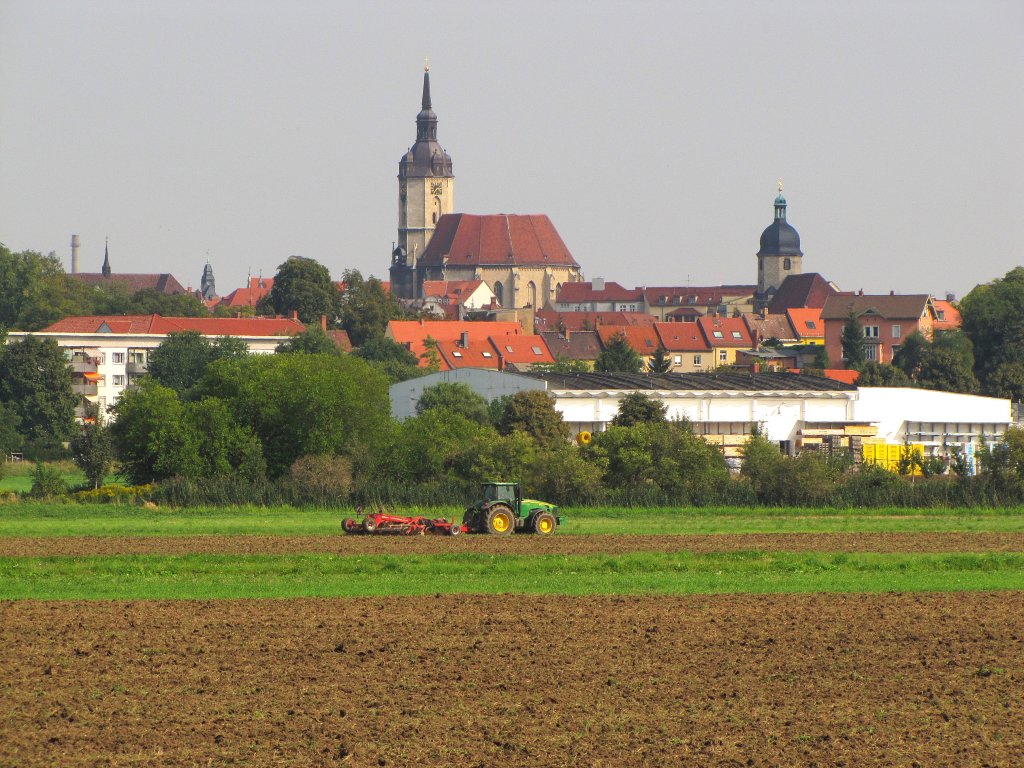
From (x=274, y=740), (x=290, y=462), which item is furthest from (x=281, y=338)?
(x=274, y=740)

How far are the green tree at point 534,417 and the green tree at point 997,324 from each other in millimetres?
71230

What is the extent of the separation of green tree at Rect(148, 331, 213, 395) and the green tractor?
7788cm

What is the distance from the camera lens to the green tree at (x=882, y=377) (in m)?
Answer: 129

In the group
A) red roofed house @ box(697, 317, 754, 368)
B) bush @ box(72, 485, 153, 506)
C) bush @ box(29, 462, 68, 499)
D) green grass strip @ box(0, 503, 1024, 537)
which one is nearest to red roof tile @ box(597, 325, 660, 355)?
red roofed house @ box(697, 317, 754, 368)

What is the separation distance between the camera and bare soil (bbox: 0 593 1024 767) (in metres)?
16.9

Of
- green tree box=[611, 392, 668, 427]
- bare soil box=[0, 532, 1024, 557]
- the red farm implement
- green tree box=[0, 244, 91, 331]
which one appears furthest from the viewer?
green tree box=[0, 244, 91, 331]

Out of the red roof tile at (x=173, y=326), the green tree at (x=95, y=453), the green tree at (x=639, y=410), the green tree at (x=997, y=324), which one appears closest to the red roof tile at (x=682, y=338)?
the green tree at (x=997, y=324)

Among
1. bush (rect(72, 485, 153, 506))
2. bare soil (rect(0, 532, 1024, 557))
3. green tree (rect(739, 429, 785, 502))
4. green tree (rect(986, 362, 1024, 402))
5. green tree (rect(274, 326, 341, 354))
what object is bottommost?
bare soil (rect(0, 532, 1024, 557))

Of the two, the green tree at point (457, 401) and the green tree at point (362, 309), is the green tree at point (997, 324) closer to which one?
the green tree at point (362, 309)

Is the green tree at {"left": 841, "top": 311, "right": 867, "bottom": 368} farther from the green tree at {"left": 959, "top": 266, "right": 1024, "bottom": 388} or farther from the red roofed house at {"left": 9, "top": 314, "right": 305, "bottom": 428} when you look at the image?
the red roofed house at {"left": 9, "top": 314, "right": 305, "bottom": 428}

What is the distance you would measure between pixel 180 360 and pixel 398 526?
86.2 metres

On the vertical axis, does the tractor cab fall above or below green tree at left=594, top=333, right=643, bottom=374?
below

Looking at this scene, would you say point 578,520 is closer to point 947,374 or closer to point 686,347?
point 947,374

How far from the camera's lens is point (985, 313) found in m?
145
